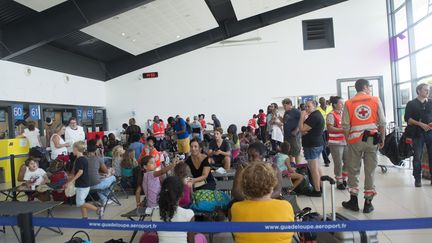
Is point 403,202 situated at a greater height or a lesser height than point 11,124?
lesser

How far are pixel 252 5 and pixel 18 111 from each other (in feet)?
26.7

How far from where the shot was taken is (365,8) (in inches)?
517

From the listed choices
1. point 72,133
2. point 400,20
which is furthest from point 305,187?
point 400,20

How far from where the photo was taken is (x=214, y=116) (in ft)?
42.1

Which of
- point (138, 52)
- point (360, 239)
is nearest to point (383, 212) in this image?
point (360, 239)

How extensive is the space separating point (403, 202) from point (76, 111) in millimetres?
10855

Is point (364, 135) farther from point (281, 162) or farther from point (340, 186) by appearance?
point (340, 186)

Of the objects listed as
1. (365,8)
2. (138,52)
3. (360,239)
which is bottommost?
(360,239)

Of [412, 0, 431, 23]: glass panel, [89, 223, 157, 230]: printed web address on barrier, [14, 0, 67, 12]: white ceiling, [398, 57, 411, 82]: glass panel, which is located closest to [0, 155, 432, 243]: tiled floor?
[89, 223, 157, 230]: printed web address on barrier

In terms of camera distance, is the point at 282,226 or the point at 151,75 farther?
the point at 151,75

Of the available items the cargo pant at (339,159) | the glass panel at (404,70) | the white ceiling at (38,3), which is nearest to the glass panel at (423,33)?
the glass panel at (404,70)

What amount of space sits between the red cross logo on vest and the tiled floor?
4.03ft

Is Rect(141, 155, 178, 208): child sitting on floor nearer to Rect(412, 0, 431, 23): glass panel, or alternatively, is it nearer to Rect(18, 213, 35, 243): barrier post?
Rect(18, 213, 35, 243): barrier post

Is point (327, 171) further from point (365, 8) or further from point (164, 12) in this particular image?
point (365, 8)
